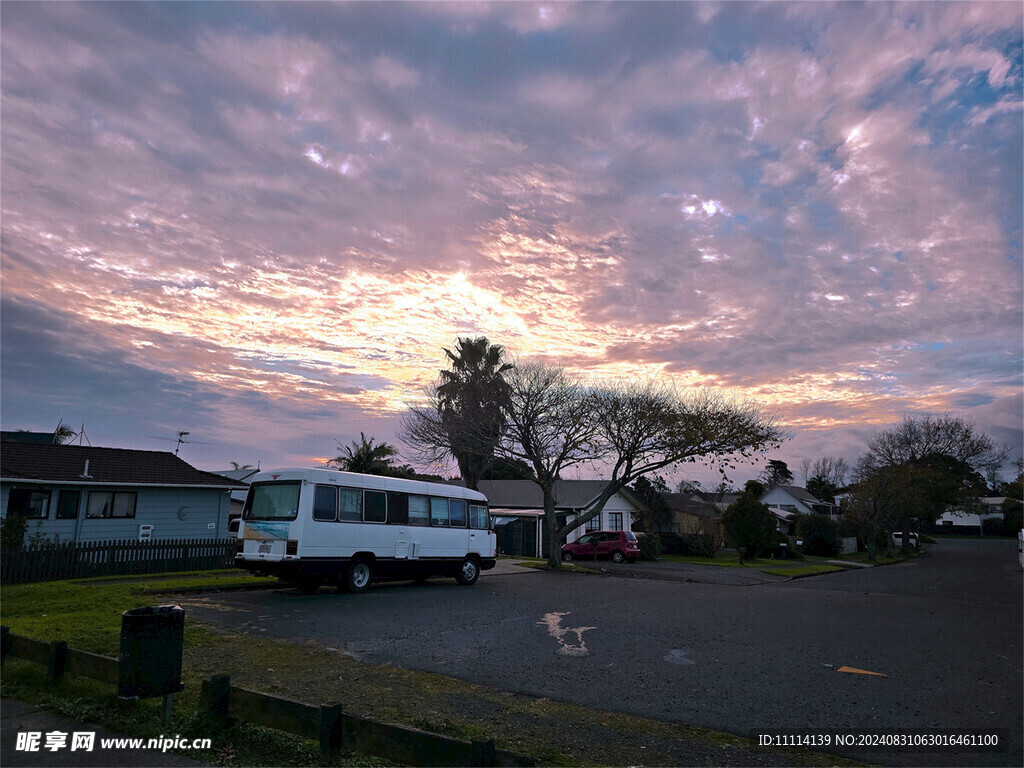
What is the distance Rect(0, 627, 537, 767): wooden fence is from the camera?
4203 millimetres

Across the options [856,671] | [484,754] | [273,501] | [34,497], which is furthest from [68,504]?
[856,671]

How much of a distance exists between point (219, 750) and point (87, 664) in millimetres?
1884

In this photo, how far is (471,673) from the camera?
8188 millimetres

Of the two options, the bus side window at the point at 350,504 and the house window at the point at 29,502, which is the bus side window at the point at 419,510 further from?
the house window at the point at 29,502

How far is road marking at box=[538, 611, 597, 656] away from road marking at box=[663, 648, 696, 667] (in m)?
1.16

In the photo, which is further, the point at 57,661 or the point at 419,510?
the point at 419,510

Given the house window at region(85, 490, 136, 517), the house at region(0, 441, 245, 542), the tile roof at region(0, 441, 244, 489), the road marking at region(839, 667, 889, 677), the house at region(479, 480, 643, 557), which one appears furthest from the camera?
the house at region(479, 480, 643, 557)

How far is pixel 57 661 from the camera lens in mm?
6258

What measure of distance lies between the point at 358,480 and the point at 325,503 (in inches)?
49.7

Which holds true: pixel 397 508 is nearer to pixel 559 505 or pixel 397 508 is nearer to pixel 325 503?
pixel 325 503

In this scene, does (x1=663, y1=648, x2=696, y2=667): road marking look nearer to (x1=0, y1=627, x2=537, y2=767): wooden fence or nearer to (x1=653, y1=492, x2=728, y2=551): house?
(x1=0, y1=627, x2=537, y2=767): wooden fence

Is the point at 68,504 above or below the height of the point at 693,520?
above

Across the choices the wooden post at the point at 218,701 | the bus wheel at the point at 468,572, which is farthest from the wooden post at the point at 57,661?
the bus wheel at the point at 468,572

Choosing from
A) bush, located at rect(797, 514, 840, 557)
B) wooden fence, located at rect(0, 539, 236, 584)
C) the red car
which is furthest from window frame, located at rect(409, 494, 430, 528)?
bush, located at rect(797, 514, 840, 557)
